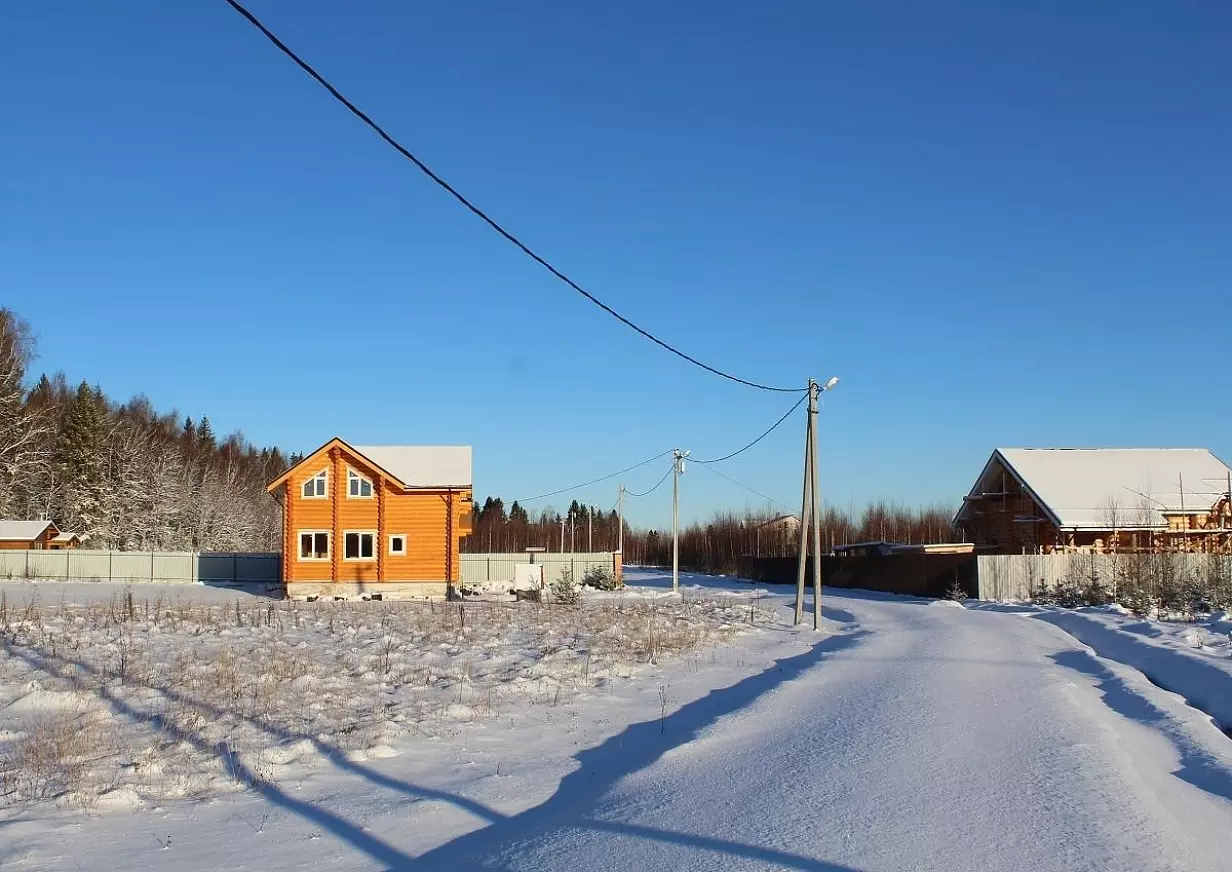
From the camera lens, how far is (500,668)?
621 inches

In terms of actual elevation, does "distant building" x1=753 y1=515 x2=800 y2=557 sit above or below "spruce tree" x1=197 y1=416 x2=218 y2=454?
below

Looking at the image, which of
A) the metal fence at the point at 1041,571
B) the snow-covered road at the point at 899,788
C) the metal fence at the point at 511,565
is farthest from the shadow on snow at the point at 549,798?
→ the metal fence at the point at 511,565

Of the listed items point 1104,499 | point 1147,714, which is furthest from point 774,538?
point 1147,714

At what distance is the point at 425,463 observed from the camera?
140 ft

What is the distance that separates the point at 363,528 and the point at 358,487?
64.3 inches

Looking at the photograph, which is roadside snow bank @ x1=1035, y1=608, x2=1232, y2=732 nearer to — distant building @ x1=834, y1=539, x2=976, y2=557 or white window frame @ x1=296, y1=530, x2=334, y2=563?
white window frame @ x1=296, y1=530, x2=334, y2=563

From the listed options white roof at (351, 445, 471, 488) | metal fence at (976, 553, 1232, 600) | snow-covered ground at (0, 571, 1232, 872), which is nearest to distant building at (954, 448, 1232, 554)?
metal fence at (976, 553, 1232, 600)

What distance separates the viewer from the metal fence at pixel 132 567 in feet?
162

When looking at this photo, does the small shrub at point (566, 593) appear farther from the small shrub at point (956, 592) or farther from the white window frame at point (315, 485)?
the small shrub at point (956, 592)

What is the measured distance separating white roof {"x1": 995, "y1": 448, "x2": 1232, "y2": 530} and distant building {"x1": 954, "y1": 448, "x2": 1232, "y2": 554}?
0.14ft

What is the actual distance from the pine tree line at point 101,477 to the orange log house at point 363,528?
18.3 m

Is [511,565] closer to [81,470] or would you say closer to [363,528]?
[363,528]

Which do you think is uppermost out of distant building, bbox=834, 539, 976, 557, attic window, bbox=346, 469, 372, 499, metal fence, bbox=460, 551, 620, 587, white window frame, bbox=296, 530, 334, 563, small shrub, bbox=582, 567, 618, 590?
attic window, bbox=346, 469, 372, 499

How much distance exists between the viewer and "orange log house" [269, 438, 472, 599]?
130 ft
